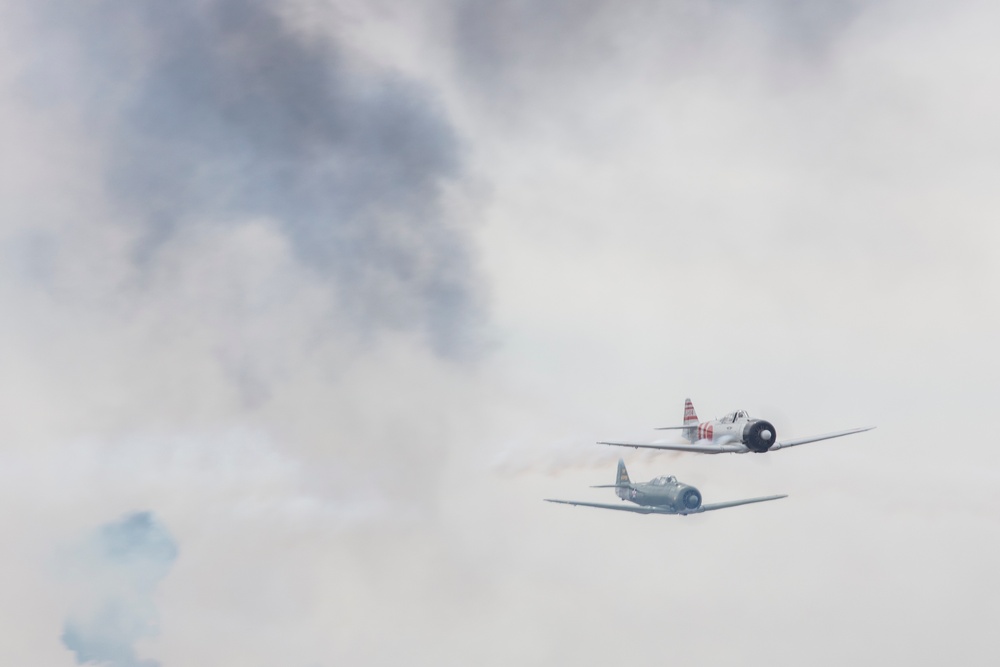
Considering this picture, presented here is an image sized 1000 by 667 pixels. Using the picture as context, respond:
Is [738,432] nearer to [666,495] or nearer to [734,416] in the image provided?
[734,416]

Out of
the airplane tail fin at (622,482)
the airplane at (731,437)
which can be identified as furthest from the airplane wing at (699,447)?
the airplane tail fin at (622,482)

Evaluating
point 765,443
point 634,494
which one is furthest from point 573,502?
point 765,443

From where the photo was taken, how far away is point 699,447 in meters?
147

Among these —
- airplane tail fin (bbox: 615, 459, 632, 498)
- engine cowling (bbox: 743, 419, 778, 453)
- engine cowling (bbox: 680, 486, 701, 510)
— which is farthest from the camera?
airplane tail fin (bbox: 615, 459, 632, 498)

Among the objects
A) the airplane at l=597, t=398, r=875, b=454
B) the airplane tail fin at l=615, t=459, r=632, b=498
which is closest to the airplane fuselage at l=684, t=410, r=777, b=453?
the airplane at l=597, t=398, r=875, b=454

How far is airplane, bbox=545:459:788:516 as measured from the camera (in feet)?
524

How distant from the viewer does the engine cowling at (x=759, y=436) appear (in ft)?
466

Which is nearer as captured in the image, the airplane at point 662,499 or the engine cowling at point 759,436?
the engine cowling at point 759,436

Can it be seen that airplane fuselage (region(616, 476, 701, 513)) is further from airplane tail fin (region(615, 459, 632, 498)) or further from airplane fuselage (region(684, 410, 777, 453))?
airplane fuselage (region(684, 410, 777, 453))

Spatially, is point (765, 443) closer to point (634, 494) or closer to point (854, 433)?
point (854, 433)

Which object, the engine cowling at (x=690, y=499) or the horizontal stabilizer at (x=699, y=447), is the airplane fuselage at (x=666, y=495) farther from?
the horizontal stabilizer at (x=699, y=447)

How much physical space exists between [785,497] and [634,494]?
1922 cm

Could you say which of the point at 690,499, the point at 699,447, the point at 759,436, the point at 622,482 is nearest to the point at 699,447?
the point at 699,447

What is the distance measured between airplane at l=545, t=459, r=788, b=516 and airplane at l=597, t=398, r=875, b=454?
376 inches
